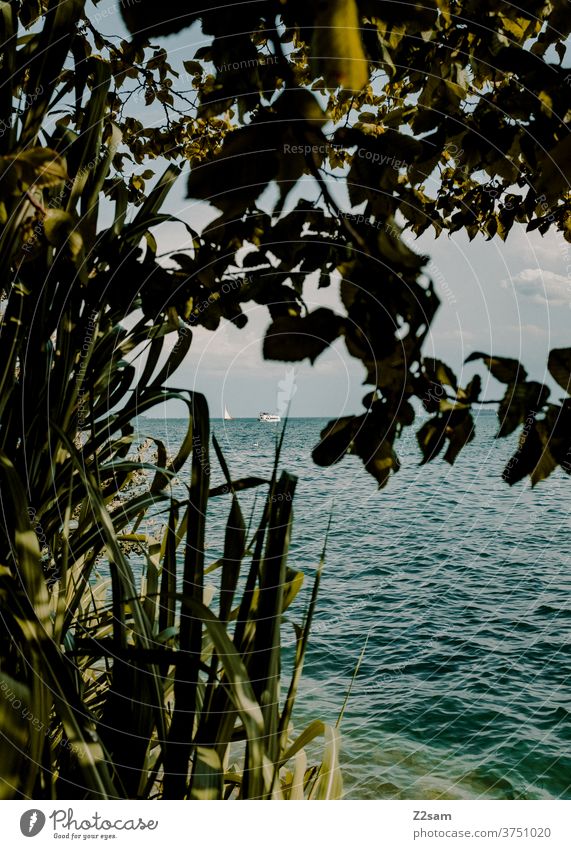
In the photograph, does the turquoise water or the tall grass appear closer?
the tall grass

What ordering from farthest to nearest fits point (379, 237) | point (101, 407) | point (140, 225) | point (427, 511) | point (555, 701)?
point (427, 511) < point (555, 701) < point (101, 407) < point (140, 225) < point (379, 237)

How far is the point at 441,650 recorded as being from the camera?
476 centimetres

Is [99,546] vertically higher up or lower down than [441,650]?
higher up

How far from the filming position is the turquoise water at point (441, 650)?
314 centimetres

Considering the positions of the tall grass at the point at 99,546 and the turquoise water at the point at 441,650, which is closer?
the tall grass at the point at 99,546

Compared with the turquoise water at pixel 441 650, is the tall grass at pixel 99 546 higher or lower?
higher

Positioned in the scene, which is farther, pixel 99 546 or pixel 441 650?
pixel 441 650

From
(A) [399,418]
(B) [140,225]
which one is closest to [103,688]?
(B) [140,225]

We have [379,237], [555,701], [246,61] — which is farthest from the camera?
[555,701]

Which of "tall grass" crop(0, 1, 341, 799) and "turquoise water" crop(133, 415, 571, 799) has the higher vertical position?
"tall grass" crop(0, 1, 341, 799)

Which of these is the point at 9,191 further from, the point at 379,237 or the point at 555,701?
the point at 555,701

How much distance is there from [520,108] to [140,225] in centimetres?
52

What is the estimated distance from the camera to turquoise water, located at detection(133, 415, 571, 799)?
3.14 meters

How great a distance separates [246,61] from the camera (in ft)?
1.73
